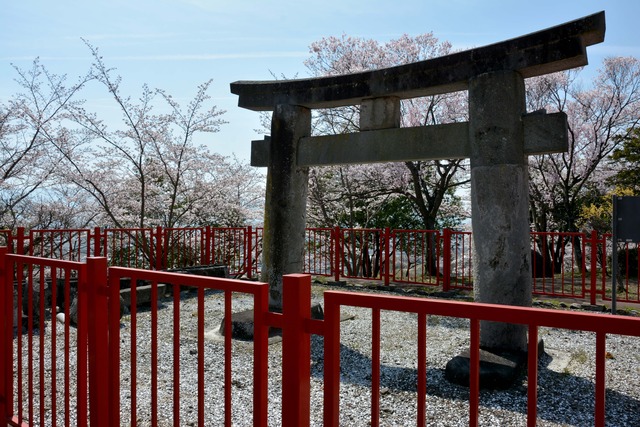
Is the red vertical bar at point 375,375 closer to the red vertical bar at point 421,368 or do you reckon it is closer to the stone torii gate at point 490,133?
the red vertical bar at point 421,368

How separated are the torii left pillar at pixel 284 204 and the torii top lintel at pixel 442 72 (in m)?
0.31

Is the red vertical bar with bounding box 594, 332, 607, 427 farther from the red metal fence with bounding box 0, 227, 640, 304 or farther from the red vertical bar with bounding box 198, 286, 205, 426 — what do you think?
the red metal fence with bounding box 0, 227, 640, 304

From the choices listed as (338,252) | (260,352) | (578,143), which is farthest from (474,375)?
(578,143)

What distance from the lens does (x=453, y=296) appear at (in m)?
8.38

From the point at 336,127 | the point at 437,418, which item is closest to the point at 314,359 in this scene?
the point at 437,418

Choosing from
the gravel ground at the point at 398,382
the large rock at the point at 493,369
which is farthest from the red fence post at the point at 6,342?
the large rock at the point at 493,369

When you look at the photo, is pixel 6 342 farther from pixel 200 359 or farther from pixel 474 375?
pixel 474 375

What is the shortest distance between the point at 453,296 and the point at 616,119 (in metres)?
10.7

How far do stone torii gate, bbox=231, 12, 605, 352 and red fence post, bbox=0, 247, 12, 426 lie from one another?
12.5 ft

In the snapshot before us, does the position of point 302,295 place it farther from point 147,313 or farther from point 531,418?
point 147,313

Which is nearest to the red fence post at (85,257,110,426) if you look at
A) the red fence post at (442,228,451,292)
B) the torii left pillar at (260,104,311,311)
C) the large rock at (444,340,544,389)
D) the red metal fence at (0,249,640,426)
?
the red metal fence at (0,249,640,426)

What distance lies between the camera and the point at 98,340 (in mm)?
2395

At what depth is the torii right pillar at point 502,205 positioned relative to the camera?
15.1 ft

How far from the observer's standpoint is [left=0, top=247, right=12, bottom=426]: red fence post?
124 inches
